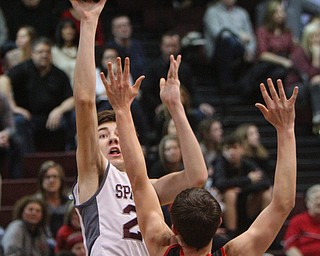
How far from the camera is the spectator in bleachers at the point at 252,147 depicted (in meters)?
9.30

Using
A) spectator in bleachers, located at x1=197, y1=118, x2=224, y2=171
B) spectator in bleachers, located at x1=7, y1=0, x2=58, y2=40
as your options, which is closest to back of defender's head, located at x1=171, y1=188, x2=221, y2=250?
spectator in bleachers, located at x1=197, y1=118, x2=224, y2=171

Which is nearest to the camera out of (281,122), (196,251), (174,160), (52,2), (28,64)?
(196,251)

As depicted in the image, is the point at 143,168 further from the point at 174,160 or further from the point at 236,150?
the point at 236,150

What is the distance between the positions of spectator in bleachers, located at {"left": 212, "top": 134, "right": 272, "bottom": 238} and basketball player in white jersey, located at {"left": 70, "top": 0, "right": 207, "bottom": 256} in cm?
389

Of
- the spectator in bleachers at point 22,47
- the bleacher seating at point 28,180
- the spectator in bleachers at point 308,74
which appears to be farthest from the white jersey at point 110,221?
the spectator in bleachers at point 308,74

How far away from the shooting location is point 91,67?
4523 mm

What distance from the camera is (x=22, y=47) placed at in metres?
10.0

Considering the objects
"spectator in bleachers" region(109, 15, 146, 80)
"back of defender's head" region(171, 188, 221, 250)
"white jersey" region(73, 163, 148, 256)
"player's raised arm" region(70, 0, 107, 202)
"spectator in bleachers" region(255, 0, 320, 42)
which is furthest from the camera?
"spectator in bleachers" region(255, 0, 320, 42)

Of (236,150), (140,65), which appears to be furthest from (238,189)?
(140,65)

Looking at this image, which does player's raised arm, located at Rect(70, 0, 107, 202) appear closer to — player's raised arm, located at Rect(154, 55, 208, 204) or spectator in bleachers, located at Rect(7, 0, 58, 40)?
player's raised arm, located at Rect(154, 55, 208, 204)

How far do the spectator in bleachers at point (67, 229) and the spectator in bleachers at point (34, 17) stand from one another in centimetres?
363

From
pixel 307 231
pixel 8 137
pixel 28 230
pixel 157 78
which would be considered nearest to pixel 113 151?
pixel 28 230

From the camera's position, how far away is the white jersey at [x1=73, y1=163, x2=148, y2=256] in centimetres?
457

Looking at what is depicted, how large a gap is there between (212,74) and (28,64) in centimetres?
278
